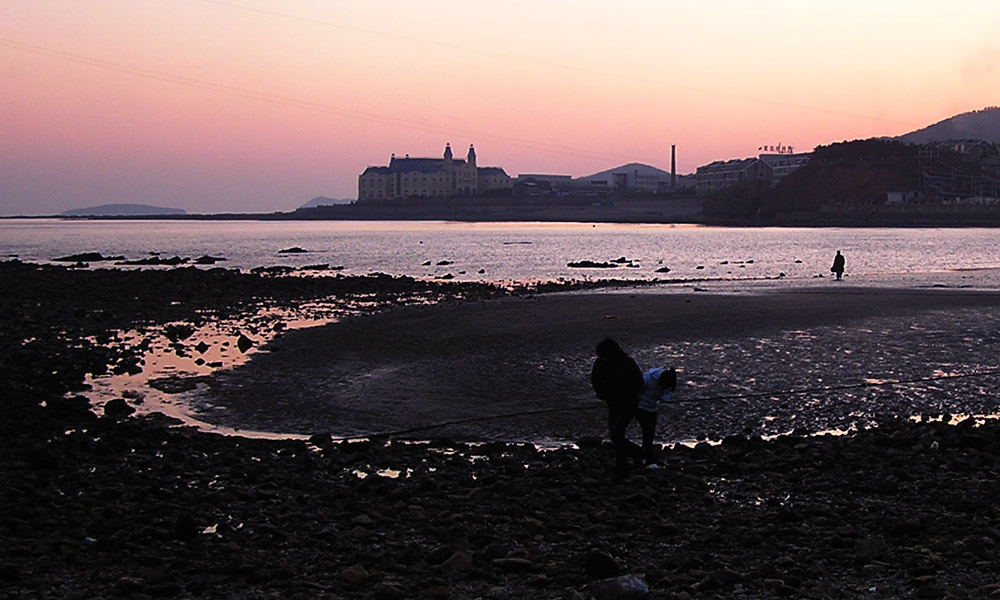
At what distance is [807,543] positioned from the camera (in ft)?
27.4

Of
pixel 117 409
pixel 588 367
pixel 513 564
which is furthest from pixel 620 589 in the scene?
pixel 588 367

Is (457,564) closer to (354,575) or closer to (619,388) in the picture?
(354,575)

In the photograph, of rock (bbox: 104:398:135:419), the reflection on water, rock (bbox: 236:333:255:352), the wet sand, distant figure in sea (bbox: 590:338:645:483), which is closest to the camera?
distant figure in sea (bbox: 590:338:645:483)

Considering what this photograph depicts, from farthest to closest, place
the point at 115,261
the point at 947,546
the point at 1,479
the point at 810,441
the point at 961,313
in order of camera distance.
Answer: the point at 115,261 → the point at 961,313 → the point at 810,441 → the point at 1,479 → the point at 947,546

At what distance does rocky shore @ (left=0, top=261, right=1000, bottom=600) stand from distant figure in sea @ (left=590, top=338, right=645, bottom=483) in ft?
1.46

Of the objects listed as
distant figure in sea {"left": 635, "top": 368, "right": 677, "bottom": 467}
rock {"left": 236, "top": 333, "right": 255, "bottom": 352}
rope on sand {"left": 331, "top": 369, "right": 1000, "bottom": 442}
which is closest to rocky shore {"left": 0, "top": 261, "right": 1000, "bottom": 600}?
distant figure in sea {"left": 635, "top": 368, "right": 677, "bottom": 467}

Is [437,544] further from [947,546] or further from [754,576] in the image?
[947,546]

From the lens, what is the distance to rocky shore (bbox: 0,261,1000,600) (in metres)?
7.48

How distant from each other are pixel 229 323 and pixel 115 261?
4345cm

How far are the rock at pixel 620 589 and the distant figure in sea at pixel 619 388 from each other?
145 inches

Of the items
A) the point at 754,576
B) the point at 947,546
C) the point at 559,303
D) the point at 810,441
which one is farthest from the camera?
the point at 559,303

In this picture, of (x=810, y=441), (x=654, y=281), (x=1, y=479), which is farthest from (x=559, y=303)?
(x=1, y=479)

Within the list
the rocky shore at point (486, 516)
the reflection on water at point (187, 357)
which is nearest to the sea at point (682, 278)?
the reflection on water at point (187, 357)

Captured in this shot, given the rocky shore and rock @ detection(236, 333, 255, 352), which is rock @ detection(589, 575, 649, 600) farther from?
rock @ detection(236, 333, 255, 352)
